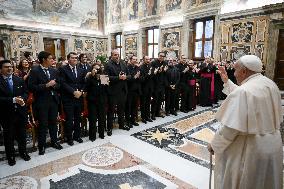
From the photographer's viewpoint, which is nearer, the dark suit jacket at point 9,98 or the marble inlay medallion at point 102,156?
the dark suit jacket at point 9,98

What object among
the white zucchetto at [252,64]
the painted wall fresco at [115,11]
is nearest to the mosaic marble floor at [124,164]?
the white zucchetto at [252,64]

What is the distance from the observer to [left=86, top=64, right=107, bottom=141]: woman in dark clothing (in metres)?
4.92

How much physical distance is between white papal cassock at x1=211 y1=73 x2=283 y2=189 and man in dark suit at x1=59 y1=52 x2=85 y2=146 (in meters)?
3.36

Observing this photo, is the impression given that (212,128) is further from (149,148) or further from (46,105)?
(46,105)

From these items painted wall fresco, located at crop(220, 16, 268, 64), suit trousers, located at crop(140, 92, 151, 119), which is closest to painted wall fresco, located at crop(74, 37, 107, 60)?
painted wall fresco, located at crop(220, 16, 268, 64)

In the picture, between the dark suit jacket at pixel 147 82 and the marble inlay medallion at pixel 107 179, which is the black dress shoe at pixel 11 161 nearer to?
the marble inlay medallion at pixel 107 179

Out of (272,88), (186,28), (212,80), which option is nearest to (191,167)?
(272,88)

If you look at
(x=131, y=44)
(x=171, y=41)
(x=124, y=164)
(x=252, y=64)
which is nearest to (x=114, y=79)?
(x=124, y=164)

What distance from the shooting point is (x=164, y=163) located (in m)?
3.99

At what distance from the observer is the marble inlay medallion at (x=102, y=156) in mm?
4004

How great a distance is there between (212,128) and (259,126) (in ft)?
13.2

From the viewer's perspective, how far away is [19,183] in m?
3.36

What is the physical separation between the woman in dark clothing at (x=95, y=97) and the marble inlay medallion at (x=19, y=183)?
1.73 meters

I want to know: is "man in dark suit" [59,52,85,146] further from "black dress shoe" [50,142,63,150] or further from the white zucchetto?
the white zucchetto
